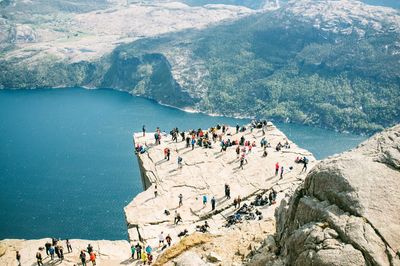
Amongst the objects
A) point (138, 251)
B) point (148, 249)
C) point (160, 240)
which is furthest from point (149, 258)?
point (160, 240)

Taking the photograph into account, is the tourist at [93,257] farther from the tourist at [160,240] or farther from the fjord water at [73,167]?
the fjord water at [73,167]

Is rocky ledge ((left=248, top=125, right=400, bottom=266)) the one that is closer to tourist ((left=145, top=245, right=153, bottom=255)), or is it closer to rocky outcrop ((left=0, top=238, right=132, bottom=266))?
tourist ((left=145, top=245, right=153, bottom=255))

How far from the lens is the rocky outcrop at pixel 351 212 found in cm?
1383

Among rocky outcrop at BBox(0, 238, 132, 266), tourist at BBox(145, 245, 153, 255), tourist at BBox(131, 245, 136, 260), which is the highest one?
tourist at BBox(145, 245, 153, 255)

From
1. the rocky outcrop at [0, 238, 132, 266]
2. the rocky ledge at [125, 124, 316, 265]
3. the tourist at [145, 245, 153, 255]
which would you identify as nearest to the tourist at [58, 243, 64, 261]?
the rocky outcrop at [0, 238, 132, 266]

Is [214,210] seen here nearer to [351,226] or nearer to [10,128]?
[351,226]

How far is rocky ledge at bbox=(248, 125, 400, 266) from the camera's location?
13.8 m

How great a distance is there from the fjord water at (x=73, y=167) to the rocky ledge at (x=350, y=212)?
73.6 meters

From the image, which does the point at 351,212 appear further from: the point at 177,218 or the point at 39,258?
the point at 39,258

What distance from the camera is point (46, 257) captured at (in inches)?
1491

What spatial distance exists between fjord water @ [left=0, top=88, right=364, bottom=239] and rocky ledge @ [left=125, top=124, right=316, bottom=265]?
132 feet

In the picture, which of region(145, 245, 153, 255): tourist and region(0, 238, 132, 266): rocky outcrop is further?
region(0, 238, 132, 266): rocky outcrop

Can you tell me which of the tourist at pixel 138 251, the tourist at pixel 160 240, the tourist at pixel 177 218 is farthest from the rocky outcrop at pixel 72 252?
the tourist at pixel 177 218

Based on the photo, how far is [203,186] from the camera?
46.2 metres
